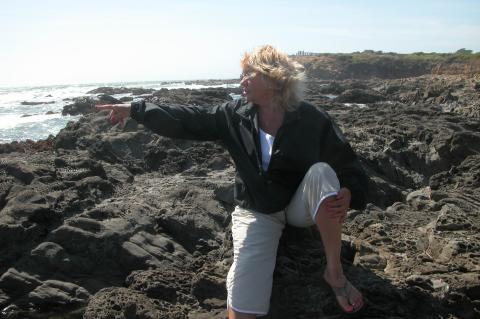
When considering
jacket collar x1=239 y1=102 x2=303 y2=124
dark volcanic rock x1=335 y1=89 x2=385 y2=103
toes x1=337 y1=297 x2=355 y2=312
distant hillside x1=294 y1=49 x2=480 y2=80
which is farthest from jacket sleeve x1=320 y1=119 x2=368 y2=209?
distant hillside x1=294 y1=49 x2=480 y2=80

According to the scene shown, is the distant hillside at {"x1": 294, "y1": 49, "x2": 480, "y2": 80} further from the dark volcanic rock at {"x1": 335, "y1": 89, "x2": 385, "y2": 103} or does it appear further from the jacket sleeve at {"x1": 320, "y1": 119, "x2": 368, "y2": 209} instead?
the jacket sleeve at {"x1": 320, "y1": 119, "x2": 368, "y2": 209}

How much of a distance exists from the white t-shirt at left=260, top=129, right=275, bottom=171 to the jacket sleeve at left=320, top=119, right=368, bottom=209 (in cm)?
43

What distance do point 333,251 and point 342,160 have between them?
0.80m

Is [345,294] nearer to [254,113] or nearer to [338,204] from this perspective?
[338,204]

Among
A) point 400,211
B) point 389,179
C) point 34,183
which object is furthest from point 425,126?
point 34,183

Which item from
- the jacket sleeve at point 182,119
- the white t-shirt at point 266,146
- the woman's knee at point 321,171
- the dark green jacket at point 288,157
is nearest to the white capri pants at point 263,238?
the woman's knee at point 321,171

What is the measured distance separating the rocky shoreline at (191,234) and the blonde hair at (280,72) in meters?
1.24

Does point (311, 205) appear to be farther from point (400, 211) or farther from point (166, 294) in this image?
point (400, 211)

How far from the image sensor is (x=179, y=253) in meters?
8.38

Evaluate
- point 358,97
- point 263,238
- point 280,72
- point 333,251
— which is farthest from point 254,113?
point 358,97

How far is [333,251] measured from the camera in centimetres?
398

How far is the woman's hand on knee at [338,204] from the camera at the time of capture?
150 inches

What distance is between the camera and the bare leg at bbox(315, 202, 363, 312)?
3869 mm

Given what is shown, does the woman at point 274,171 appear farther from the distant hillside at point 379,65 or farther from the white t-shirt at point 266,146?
the distant hillside at point 379,65
